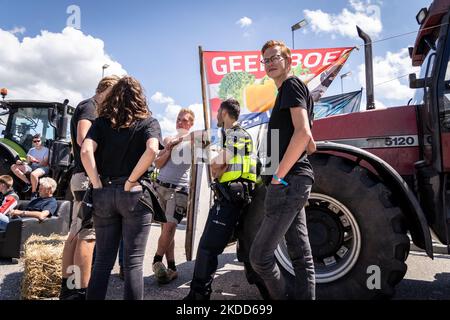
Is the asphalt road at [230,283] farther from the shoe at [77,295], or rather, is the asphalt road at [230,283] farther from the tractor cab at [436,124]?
the tractor cab at [436,124]

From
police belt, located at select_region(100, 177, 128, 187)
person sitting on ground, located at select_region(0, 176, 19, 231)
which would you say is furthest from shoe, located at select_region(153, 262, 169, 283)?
person sitting on ground, located at select_region(0, 176, 19, 231)

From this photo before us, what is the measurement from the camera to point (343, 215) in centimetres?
266

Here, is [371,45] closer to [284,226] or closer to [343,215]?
[343,215]

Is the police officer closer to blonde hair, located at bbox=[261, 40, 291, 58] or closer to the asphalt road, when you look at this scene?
the asphalt road

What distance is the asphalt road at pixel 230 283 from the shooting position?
2.97 meters

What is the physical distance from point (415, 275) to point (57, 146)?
691 cm

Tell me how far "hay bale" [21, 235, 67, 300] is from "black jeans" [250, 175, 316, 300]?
86.7 inches

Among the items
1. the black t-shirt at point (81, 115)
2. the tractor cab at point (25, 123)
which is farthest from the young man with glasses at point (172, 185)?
the tractor cab at point (25, 123)

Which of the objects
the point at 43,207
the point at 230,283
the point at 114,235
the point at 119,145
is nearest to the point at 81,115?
the point at 119,145

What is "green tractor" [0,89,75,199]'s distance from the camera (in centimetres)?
681

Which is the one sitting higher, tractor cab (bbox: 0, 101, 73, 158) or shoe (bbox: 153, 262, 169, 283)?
tractor cab (bbox: 0, 101, 73, 158)

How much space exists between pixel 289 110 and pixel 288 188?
485 millimetres

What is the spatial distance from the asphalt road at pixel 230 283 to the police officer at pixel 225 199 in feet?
1.89
